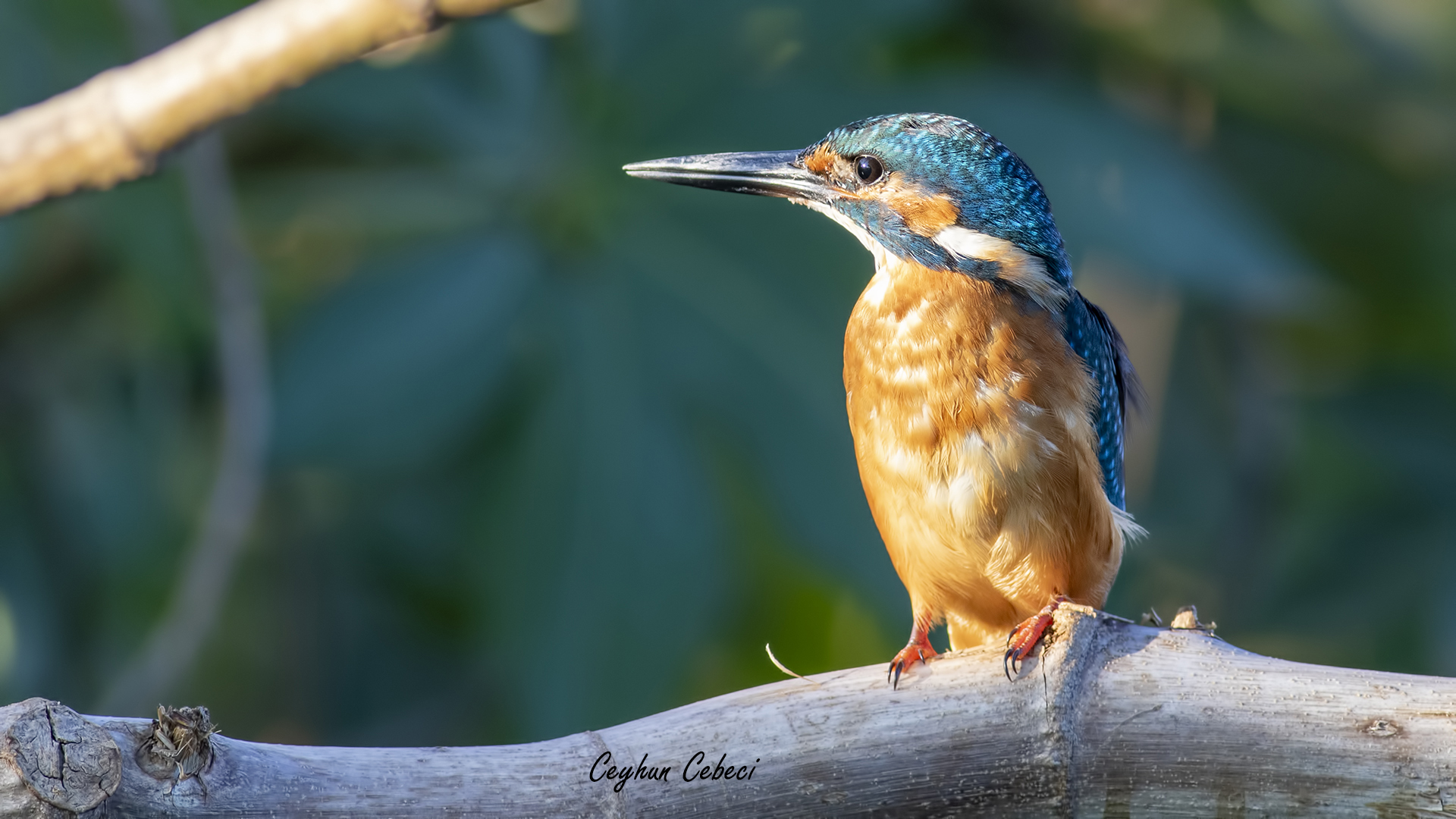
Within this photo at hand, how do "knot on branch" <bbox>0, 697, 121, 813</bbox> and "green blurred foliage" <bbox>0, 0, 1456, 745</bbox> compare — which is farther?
"green blurred foliage" <bbox>0, 0, 1456, 745</bbox>

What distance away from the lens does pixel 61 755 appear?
0.98m

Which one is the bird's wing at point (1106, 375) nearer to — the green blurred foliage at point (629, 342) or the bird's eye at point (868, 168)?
the bird's eye at point (868, 168)

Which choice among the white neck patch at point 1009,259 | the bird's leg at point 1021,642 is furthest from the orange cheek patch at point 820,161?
the bird's leg at point 1021,642

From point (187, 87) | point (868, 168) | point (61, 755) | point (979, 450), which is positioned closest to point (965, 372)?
point (979, 450)

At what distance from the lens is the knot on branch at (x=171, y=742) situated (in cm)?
103

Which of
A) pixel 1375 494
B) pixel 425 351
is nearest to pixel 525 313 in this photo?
pixel 425 351

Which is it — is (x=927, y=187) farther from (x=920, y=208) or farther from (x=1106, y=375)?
(x=1106, y=375)

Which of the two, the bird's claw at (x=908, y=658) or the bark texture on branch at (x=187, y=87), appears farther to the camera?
the bird's claw at (x=908, y=658)

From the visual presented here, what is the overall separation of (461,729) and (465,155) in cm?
157

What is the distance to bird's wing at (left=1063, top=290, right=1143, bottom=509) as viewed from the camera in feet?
6.42

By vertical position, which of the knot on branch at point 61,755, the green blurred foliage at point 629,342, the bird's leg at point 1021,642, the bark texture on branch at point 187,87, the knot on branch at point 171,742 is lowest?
the green blurred foliage at point 629,342

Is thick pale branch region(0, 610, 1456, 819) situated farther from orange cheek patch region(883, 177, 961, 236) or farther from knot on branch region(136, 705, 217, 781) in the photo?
orange cheek patch region(883, 177, 961, 236)

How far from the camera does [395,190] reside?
3205 millimetres

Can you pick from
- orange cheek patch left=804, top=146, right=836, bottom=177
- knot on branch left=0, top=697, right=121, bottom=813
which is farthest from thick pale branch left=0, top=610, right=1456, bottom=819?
orange cheek patch left=804, top=146, right=836, bottom=177
